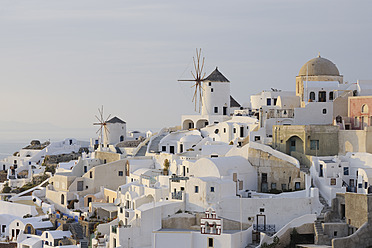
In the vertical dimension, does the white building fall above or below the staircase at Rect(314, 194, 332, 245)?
above

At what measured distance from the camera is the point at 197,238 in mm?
31438

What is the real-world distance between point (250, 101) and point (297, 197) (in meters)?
19.0

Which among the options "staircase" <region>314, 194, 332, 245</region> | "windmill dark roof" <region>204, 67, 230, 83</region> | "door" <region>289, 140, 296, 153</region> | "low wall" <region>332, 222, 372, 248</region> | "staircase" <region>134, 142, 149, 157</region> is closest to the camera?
"low wall" <region>332, 222, 372, 248</region>

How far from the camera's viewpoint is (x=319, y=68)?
147 feet

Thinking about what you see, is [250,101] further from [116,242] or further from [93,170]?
[116,242]

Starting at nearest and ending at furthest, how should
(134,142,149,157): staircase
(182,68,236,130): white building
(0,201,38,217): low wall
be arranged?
1. (0,201,38,217): low wall
2. (134,142,149,157): staircase
3. (182,68,236,130): white building

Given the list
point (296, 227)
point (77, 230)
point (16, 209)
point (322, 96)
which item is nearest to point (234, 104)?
point (322, 96)

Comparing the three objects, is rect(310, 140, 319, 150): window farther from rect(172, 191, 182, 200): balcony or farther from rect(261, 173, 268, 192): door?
rect(172, 191, 182, 200): balcony

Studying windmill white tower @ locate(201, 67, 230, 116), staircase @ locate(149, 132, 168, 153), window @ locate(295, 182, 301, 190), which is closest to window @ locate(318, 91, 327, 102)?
windmill white tower @ locate(201, 67, 230, 116)

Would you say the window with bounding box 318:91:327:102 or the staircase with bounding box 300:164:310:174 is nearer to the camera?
the staircase with bounding box 300:164:310:174

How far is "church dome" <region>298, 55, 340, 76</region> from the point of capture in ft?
146

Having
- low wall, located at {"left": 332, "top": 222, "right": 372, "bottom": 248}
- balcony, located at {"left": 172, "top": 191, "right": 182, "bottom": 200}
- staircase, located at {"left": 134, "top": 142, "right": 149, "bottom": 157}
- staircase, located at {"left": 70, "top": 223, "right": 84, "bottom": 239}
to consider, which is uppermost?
staircase, located at {"left": 134, "top": 142, "right": 149, "bottom": 157}

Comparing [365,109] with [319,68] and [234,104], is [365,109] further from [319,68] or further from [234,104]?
[234,104]

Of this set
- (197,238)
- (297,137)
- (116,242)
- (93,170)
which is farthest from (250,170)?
(93,170)
